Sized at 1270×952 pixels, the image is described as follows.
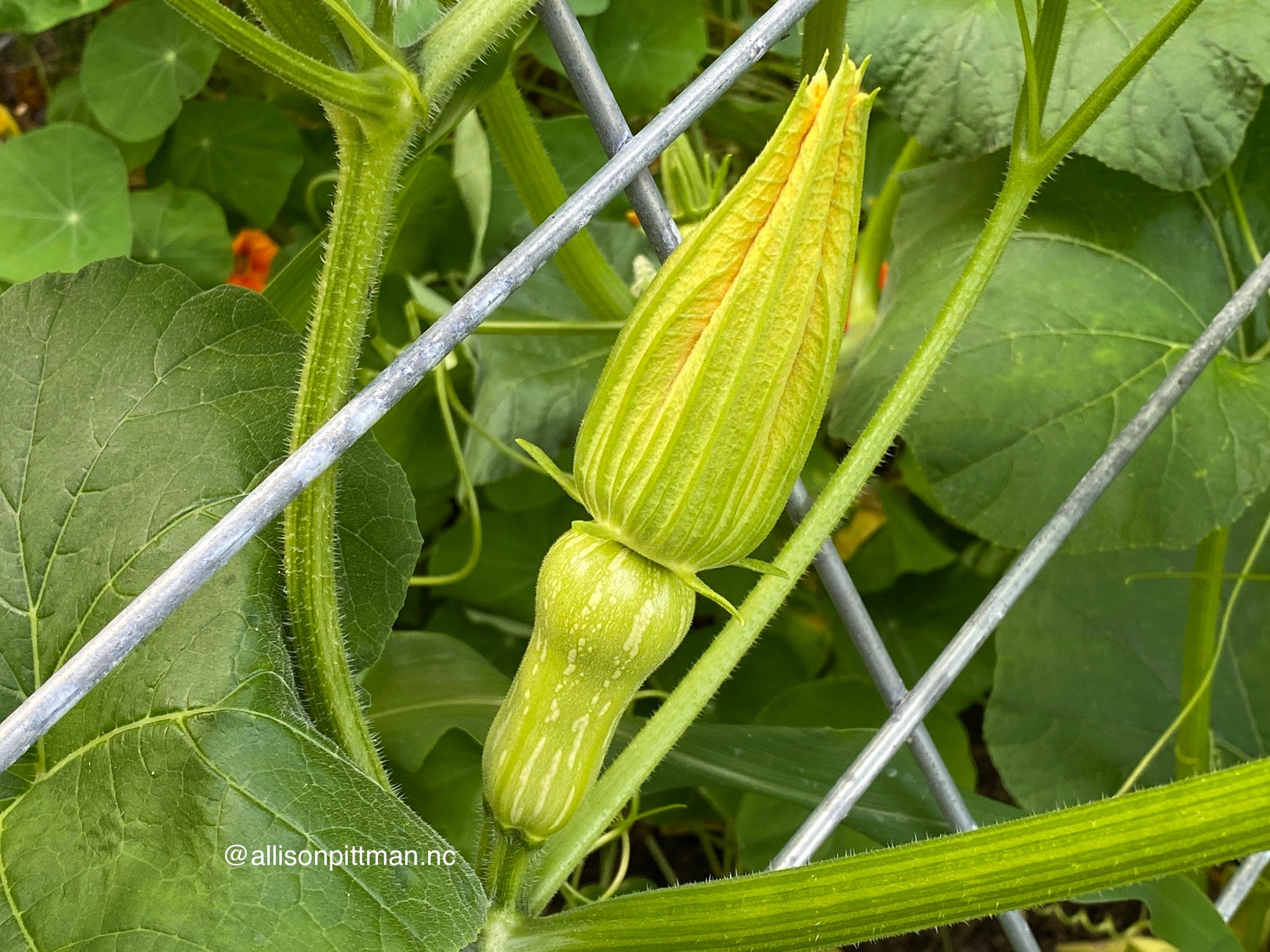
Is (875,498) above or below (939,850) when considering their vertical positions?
below

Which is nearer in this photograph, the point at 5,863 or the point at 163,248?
the point at 5,863

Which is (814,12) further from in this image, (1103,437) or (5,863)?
(5,863)

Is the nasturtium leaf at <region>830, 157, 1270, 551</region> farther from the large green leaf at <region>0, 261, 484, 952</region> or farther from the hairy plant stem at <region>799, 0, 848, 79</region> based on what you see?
the large green leaf at <region>0, 261, 484, 952</region>

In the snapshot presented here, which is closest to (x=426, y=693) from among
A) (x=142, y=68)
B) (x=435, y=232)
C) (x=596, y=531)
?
(x=596, y=531)

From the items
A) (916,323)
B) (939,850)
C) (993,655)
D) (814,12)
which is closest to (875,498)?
(993,655)

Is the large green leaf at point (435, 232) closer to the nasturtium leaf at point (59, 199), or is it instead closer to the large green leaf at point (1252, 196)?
the nasturtium leaf at point (59, 199)

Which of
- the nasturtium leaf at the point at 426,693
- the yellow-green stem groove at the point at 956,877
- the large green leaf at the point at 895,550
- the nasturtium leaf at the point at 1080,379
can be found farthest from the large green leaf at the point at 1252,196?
the nasturtium leaf at the point at 426,693

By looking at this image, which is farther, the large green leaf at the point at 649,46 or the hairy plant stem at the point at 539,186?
the large green leaf at the point at 649,46
